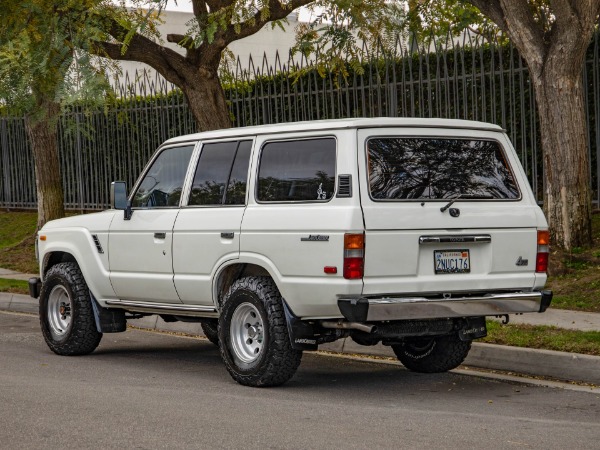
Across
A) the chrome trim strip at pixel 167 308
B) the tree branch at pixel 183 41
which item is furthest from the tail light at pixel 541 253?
the tree branch at pixel 183 41

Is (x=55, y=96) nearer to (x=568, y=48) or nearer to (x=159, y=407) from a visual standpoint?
(x=568, y=48)

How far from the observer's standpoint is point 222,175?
9.34 m

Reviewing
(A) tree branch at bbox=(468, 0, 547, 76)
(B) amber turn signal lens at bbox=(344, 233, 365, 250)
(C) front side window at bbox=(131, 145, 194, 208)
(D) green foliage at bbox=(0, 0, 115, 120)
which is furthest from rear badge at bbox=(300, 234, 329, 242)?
(A) tree branch at bbox=(468, 0, 547, 76)

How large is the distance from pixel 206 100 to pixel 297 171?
813cm

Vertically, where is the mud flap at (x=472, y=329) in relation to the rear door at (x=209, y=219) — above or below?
below

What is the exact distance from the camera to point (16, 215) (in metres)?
27.2

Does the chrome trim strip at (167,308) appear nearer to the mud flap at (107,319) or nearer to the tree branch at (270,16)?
the mud flap at (107,319)

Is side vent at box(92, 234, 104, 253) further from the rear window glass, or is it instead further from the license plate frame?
the license plate frame

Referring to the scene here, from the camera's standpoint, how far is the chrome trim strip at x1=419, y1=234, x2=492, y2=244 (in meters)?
8.23

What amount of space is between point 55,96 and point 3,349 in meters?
3.95

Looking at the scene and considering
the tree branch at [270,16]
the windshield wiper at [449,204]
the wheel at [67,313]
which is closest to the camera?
the windshield wiper at [449,204]

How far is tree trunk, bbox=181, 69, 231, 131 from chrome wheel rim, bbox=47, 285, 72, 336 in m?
6.00

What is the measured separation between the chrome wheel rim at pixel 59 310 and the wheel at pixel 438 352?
10.9 feet

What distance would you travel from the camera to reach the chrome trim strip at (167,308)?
941 centimetres
